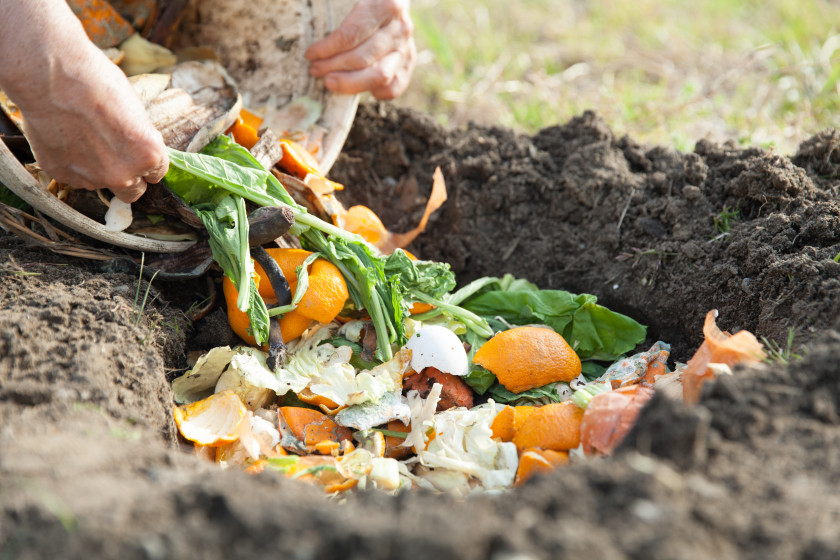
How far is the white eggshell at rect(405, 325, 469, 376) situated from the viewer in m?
2.54

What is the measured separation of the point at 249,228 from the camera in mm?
2518

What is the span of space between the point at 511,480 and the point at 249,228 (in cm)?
135

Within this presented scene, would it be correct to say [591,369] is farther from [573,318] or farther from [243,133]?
[243,133]

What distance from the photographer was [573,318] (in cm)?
288

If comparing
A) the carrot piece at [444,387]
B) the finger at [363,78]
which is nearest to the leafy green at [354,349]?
the carrot piece at [444,387]

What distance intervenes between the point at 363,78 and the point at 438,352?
5.75 feet

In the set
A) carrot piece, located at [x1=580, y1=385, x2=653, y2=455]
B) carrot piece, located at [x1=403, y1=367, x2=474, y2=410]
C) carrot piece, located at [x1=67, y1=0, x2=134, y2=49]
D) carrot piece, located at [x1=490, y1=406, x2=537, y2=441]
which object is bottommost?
carrot piece, located at [x1=403, y1=367, x2=474, y2=410]

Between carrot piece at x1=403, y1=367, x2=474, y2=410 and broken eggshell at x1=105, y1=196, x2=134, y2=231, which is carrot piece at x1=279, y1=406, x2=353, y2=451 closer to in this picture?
carrot piece at x1=403, y1=367, x2=474, y2=410

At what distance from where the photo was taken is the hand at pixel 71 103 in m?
1.98

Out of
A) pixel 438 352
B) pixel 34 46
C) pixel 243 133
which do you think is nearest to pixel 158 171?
pixel 34 46

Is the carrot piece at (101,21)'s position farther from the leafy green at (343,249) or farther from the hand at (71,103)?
the hand at (71,103)

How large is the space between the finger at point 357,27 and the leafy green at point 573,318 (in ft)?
5.16

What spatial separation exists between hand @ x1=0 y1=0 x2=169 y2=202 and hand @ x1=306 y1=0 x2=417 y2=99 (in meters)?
1.45

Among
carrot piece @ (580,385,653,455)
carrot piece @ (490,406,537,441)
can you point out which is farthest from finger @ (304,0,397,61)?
carrot piece @ (580,385,653,455)
